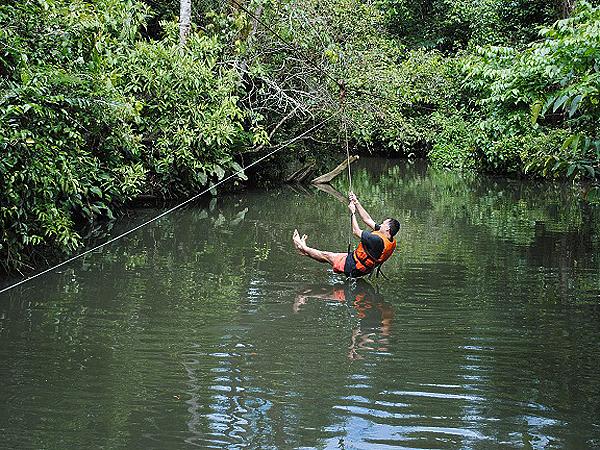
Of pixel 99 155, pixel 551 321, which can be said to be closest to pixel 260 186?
pixel 99 155

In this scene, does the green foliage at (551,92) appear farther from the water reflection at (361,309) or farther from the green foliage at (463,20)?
the green foliage at (463,20)

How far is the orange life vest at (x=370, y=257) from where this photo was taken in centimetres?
901

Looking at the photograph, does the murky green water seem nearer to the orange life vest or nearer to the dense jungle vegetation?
the orange life vest

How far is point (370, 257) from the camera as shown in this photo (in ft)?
29.7

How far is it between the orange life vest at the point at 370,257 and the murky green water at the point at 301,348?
0.97ft

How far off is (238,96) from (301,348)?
9789 mm

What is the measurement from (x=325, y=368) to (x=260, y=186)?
13.3m

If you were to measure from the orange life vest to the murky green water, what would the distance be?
0.29m

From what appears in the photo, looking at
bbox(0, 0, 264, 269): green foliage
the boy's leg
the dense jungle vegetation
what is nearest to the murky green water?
the boy's leg

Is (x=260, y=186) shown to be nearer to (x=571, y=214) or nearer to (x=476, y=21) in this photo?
(x=571, y=214)

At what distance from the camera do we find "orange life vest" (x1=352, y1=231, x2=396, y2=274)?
355 inches

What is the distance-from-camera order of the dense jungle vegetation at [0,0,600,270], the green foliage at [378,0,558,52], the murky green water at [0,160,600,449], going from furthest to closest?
the green foliage at [378,0,558,52] < the dense jungle vegetation at [0,0,600,270] < the murky green water at [0,160,600,449]

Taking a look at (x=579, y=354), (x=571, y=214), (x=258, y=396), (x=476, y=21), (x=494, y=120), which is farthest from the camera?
(x=476, y=21)

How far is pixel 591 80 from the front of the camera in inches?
246
